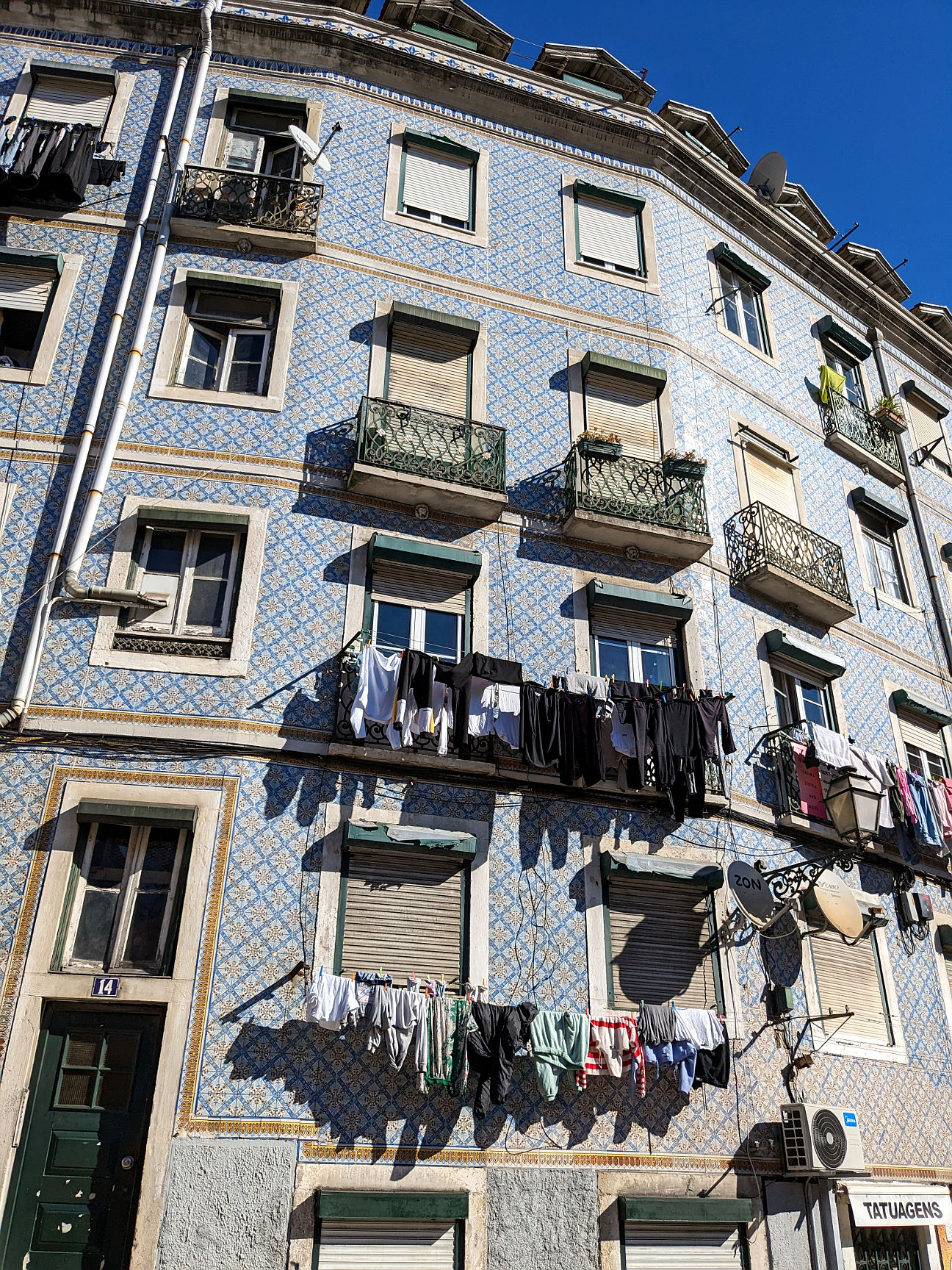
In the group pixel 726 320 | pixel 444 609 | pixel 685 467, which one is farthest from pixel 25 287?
pixel 726 320

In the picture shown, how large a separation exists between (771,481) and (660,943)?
7.35 metres

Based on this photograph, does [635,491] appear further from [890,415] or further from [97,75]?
[97,75]

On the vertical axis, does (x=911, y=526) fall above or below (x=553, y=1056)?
above

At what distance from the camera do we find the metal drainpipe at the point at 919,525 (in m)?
16.6

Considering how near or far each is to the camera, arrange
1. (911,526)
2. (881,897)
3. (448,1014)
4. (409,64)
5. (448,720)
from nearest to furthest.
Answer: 1. (448,1014)
2. (448,720)
3. (881,897)
4. (409,64)
5. (911,526)

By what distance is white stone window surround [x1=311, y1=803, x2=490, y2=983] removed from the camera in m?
9.42

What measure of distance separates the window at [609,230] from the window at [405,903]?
9120mm

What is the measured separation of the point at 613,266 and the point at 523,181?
182 cm

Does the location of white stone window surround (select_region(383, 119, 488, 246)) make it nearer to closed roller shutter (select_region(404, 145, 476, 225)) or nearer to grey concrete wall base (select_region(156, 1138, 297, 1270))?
closed roller shutter (select_region(404, 145, 476, 225))

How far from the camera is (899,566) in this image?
16.9 meters

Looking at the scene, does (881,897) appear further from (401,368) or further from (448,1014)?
(401,368)

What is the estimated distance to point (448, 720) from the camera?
33.4 ft

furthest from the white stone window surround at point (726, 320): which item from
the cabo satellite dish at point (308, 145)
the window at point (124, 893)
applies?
the window at point (124, 893)

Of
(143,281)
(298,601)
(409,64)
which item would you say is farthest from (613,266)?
(298,601)
